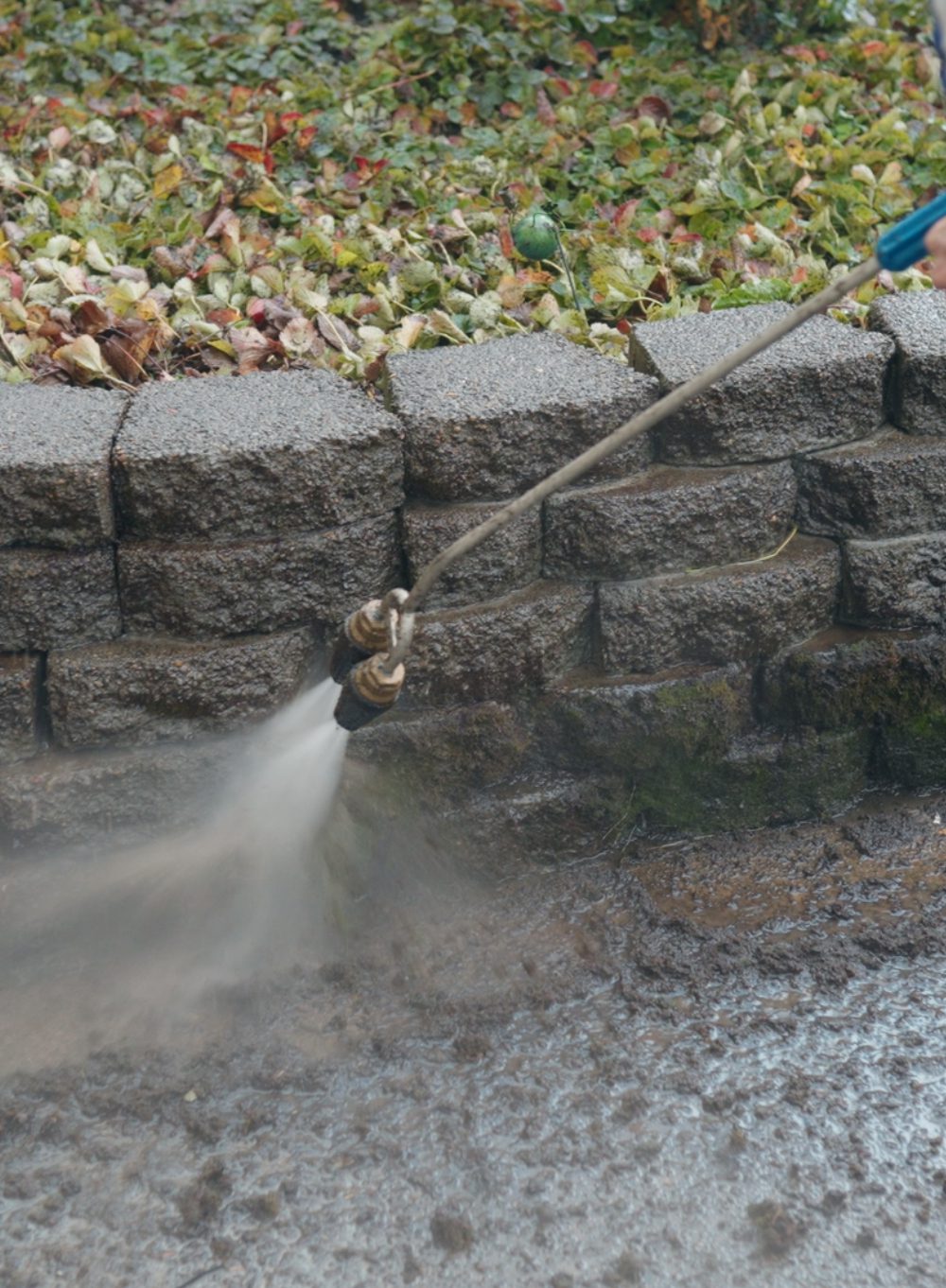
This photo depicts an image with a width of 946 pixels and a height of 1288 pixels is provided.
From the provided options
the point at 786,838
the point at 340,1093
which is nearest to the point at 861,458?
the point at 786,838

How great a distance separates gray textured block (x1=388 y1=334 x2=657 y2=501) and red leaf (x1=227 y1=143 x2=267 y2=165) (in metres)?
1.54

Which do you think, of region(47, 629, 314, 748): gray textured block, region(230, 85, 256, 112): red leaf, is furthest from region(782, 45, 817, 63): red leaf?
region(47, 629, 314, 748): gray textured block

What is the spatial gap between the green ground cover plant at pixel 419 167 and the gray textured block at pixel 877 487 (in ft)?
1.70

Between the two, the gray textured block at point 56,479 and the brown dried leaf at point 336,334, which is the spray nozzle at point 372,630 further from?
the brown dried leaf at point 336,334

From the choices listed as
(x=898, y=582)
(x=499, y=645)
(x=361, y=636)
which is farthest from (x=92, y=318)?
(x=898, y=582)

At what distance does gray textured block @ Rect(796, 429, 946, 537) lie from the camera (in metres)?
2.77

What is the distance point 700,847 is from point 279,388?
1344 millimetres

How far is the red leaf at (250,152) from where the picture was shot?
12.8 feet

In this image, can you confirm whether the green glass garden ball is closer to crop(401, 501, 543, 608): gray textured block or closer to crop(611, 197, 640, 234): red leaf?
crop(611, 197, 640, 234): red leaf

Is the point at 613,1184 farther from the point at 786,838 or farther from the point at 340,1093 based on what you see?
the point at 786,838

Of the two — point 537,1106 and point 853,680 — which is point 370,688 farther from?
point 853,680

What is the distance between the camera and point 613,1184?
2.07 meters

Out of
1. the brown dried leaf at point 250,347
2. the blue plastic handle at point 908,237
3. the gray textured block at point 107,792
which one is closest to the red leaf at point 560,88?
the brown dried leaf at point 250,347

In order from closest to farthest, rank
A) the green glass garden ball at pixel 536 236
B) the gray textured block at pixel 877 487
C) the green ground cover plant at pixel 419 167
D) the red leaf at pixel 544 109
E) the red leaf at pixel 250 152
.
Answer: the gray textured block at pixel 877 487
the green ground cover plant at pixel 419 167
the green glass garden ball at pixel 536 236
the red leaf at pixel 250 152
the red leaf at pixel 544 109
